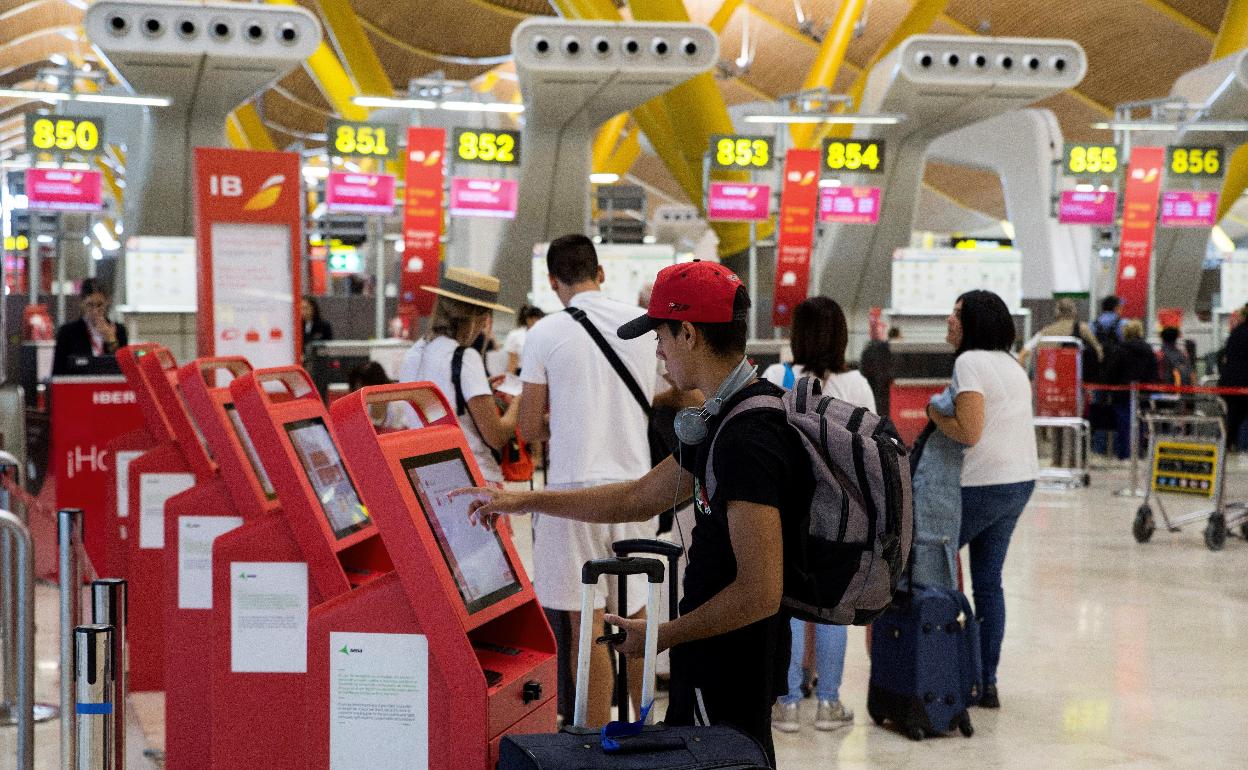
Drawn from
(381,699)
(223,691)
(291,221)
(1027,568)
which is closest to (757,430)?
(381,699)

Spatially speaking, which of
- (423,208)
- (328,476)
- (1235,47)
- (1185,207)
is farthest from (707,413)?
(1235,47)

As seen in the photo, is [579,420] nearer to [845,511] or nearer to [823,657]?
[823,657]

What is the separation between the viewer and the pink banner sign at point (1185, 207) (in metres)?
18.4

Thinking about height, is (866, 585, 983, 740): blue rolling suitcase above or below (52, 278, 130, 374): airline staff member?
below

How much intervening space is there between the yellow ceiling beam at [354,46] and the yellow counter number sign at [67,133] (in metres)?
5.58

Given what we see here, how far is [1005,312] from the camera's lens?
5.06 meters

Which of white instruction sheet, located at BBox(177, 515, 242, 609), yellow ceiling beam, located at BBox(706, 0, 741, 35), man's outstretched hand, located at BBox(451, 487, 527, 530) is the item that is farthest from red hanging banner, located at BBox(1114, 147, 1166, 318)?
man's outstretched hand, located at BBox(451, 487, 527, 530)

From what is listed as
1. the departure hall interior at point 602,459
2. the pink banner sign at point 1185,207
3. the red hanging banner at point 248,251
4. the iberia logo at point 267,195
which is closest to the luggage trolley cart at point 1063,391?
the departure hall interior at point 602,459

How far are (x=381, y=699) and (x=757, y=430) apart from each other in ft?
3.18

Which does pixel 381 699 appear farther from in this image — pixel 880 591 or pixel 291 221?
pixel 291 221

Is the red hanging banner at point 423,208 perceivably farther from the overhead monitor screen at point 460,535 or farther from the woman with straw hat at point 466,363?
the overhead monitor screen at point 460,535

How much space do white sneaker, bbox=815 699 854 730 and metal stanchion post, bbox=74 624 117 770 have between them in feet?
9.84

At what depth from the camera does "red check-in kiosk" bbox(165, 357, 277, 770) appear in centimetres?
370

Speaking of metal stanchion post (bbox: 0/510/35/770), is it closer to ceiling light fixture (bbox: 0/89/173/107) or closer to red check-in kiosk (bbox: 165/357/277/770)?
red check-in kiosk (bbox: 165/357/277/770)
